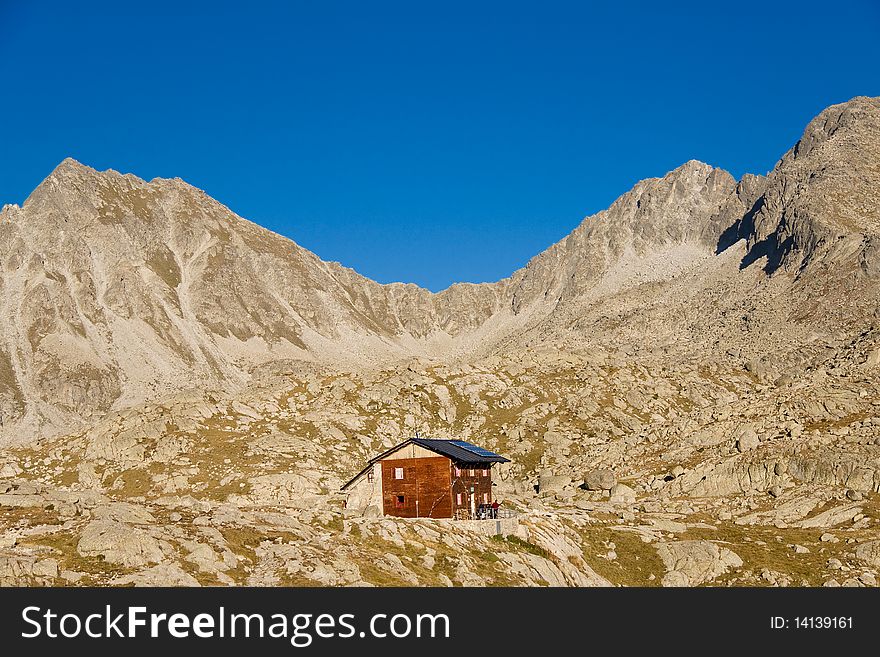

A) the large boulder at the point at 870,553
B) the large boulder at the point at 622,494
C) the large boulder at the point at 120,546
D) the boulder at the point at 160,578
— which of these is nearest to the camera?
the boulder at the point at 160,578

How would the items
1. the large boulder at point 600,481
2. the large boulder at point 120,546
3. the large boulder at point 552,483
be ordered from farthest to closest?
1. the large boulder at point 552,483
2. the large boulder at point 600,481
3. the large boulder at point 120,546

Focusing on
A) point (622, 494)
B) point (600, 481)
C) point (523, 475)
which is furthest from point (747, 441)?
point (523, 475)

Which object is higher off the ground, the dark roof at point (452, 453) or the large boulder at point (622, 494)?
the dark roof at point (452, 453)

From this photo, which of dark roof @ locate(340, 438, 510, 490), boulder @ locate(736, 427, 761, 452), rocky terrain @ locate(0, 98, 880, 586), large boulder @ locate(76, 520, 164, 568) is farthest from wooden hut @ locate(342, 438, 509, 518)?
boulder @ locate(736, 427, 761, 452)

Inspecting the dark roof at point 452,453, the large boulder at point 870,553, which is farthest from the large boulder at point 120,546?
the large boulder at point 870,553

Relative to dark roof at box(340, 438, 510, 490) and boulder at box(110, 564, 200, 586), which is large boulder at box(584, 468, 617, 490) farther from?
boulder at box(110, 564, 200, 586)

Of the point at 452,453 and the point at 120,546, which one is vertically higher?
the point at 452,453

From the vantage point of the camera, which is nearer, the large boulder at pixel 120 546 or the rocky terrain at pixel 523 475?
the large boulder at pixel 120 546

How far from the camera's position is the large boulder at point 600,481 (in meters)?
88.9

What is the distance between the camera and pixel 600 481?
292 feet

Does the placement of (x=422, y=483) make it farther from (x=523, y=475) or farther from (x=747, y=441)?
(x=747, y=441)

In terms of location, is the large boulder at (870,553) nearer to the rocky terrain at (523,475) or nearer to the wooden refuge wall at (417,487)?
the rocky terrain at (523,475)

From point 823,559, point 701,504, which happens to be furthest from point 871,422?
point 823,559

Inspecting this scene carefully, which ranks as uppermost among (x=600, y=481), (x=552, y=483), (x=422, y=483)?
(x=552, y=483)
